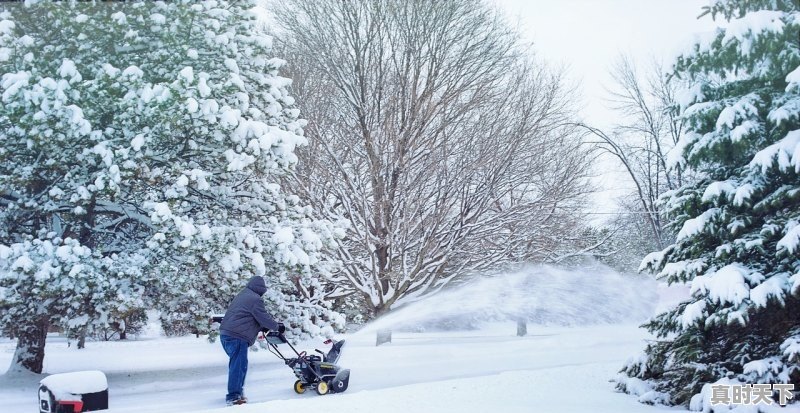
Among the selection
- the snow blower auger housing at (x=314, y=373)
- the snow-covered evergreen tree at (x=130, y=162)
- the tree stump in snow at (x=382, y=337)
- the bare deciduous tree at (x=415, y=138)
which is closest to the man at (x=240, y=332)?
the snow blower auger housing at (x=314, y=373)

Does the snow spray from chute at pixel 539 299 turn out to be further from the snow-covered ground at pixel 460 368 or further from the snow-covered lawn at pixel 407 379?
the snow-covered lawn at pixel 407 379

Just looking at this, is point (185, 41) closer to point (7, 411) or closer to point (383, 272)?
point (7, 411)

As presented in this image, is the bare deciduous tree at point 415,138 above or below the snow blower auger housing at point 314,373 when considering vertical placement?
above

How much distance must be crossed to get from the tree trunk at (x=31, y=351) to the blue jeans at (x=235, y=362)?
5.06 meters

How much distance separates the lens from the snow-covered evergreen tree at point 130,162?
10.1 m

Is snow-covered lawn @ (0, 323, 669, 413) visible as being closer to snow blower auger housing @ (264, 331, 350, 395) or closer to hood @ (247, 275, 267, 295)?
snow blower auger housing @ (264, 331, 350, 395)

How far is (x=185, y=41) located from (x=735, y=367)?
944 centimetres

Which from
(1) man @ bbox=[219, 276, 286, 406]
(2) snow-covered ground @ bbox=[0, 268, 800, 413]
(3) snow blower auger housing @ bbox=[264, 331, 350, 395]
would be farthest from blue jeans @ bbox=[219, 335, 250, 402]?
(3) snow blower auger housing @ bbox=[264, 331, 350, 395]

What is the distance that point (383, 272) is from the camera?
1628 cm

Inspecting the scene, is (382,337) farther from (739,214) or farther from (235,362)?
(739,214)

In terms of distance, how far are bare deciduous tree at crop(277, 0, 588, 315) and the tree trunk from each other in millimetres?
6352

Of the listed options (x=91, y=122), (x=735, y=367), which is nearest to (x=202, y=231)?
(x=91, y=122)

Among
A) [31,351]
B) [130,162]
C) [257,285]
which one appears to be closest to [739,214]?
[257,285]

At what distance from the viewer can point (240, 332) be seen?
335 inches
